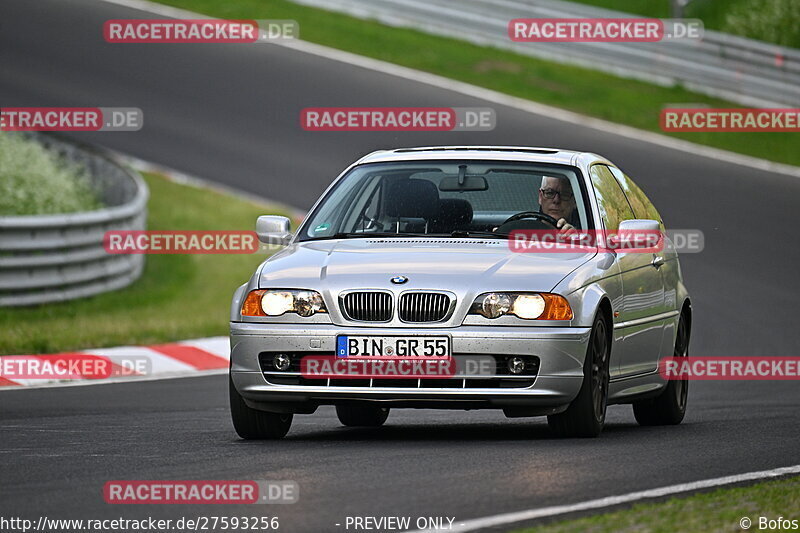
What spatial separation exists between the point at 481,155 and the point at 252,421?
2.19 meters

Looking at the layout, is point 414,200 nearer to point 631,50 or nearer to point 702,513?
point 702,513

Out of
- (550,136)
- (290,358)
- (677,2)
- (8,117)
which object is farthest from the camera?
(677,2)

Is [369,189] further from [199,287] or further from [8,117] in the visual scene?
[8,117]

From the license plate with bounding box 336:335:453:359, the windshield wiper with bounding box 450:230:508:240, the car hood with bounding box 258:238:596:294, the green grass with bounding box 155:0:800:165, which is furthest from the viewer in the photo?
the green grass with bounding box 155:0:800:165

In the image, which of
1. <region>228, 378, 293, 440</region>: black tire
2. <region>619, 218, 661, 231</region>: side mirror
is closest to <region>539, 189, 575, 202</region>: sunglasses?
<region>619, 218, 661, 231</region>: side mirror

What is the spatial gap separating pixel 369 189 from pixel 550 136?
14.5m

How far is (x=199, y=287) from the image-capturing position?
63.2 ft

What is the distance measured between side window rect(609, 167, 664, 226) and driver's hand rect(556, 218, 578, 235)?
115 cm

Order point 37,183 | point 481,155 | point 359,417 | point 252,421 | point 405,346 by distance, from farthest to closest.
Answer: point 37,183 < point 359,417 < point 481,155 < point 252,421 < point 405,346

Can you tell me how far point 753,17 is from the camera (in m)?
30.6

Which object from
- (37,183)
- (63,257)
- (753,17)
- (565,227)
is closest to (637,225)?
(565,227)

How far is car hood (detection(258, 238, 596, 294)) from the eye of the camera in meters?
8.73

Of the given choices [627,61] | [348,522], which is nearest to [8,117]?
[627,61]

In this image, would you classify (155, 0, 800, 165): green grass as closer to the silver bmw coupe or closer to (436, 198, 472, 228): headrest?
the silver bmw coupe
